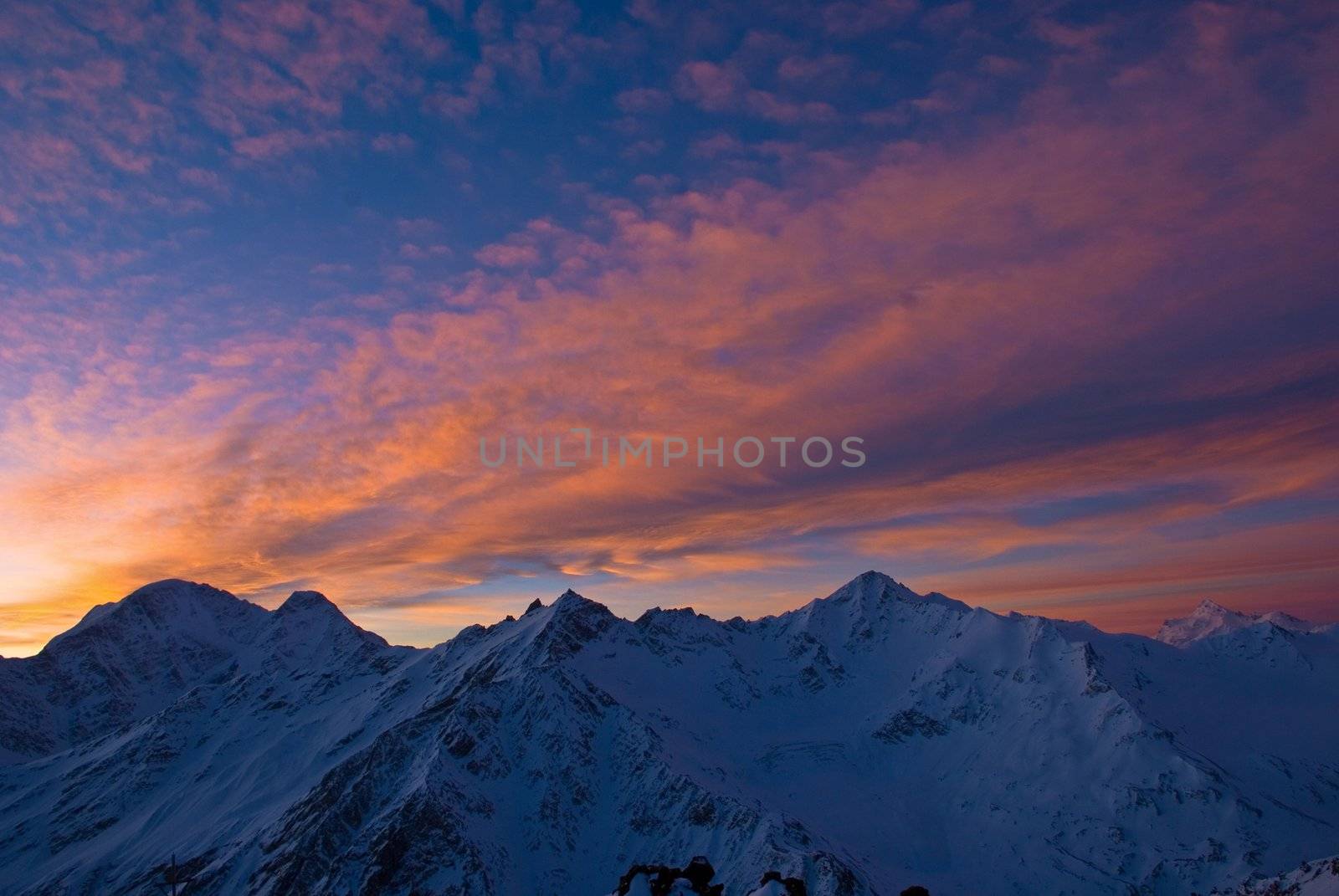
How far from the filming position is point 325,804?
182000 millimetres

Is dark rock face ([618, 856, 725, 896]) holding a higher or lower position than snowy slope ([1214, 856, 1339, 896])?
higher

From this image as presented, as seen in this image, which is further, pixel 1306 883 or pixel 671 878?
pixel 1306 883

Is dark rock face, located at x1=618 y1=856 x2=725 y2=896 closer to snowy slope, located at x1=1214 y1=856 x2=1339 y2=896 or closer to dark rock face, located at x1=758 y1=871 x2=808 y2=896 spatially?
dark rock face, located at x1=758 y1=871 x2=808 y2=896

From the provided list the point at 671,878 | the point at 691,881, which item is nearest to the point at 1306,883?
the point at 691,881

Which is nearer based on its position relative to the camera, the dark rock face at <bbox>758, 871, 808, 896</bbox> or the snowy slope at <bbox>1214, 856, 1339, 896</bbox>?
the dark rock face at <bbox>758, 871, 808, 896</bbox>

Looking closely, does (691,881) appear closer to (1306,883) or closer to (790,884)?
(790,884)

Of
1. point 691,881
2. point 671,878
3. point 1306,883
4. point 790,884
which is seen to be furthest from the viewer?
point 1306,883

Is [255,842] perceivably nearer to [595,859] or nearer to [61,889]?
[61,889]

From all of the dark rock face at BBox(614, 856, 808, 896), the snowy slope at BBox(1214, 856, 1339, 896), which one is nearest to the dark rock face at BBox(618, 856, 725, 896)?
the dark rock face at BBox(614, 856, 808, 896)

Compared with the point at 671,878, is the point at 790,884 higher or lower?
lower

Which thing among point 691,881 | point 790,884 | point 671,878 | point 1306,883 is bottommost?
point 1306,883

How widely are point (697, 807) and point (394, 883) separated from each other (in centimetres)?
6982

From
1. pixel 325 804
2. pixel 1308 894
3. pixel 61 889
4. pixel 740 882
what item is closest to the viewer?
pixel 1308 894

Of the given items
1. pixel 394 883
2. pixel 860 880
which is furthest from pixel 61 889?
pixel 860 880
